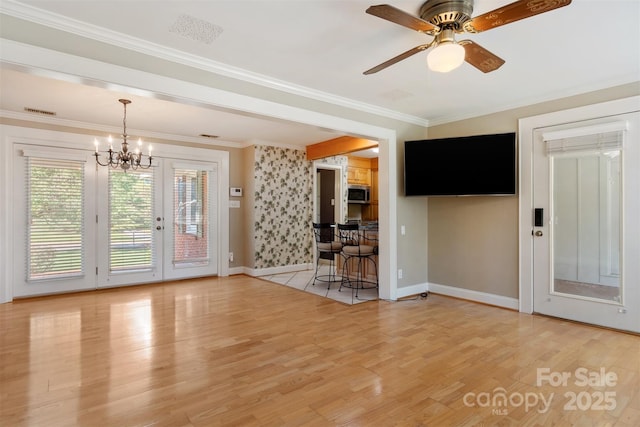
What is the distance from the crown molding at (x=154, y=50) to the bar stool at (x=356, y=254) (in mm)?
2023

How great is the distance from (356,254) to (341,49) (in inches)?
120

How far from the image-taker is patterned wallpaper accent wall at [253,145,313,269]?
6.60 m

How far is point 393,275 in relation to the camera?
469cm

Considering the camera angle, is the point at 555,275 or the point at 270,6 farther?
the point at 555,275

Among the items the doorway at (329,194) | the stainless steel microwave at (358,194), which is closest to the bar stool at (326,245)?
the doorway at (329,194)

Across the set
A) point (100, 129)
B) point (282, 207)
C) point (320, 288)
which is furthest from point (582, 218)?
point (100, 129)

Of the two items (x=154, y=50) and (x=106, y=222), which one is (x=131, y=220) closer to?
(x=106, y=222)

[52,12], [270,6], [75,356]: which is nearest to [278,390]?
[75,356]

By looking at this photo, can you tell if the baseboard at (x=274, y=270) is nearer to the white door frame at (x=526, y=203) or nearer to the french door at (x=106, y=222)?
the french door at (x=106, y=222)

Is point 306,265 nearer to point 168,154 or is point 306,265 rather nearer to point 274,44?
point 168,154

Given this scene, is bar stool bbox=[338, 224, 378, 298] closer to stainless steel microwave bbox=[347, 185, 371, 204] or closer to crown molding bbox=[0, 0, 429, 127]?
crown molding bbox=[0, 0, 429, 127]

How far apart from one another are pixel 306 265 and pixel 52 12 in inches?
227

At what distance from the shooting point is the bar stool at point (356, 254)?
5.09 m

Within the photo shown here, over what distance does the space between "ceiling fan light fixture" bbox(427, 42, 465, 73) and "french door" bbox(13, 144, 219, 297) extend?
5.06 metres
